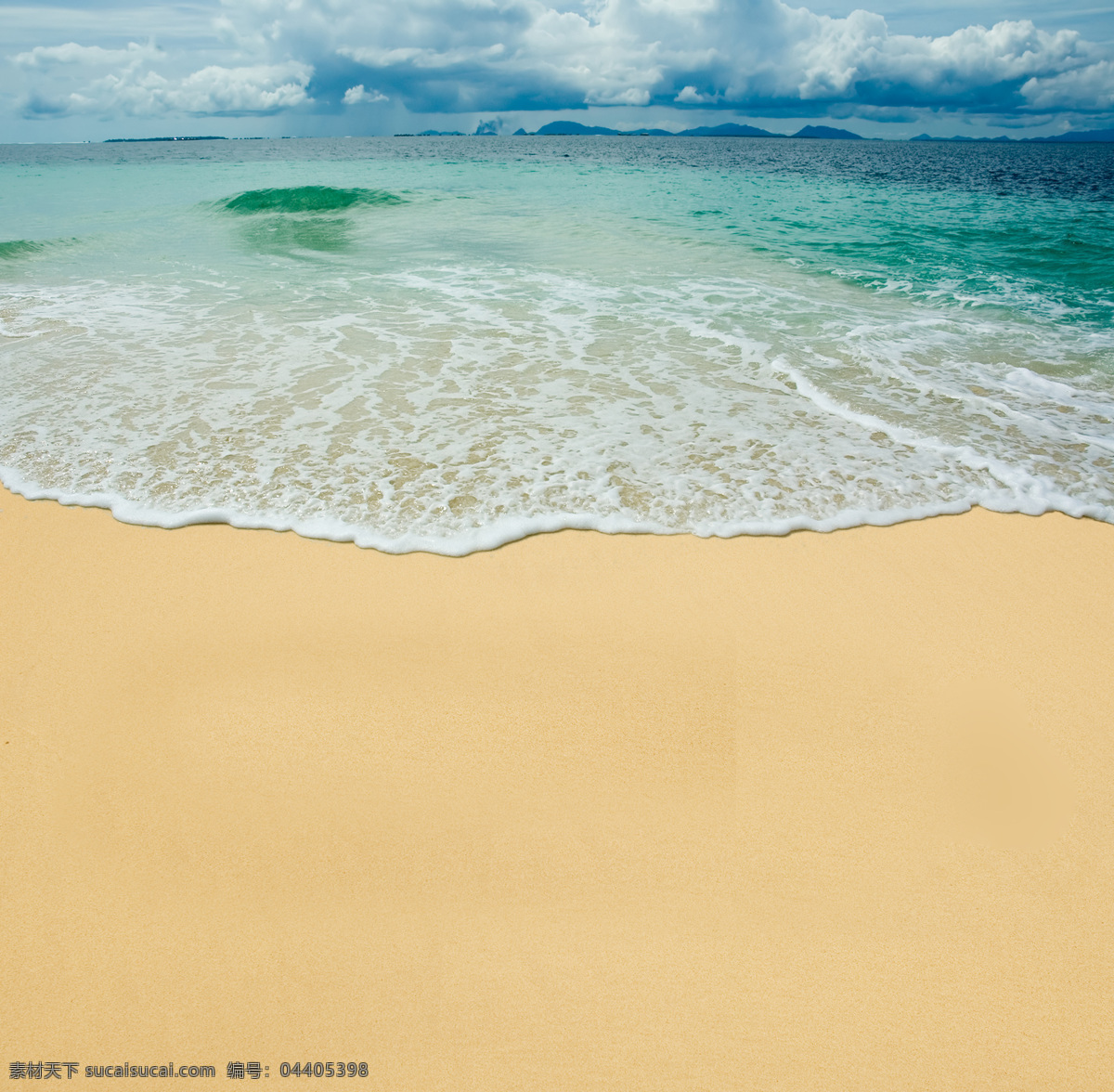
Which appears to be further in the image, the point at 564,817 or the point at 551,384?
the point at 551,384

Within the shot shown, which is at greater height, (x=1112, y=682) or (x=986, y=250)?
(x=986, y=250)

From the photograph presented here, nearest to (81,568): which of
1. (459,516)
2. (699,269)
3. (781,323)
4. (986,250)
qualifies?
(459,516)

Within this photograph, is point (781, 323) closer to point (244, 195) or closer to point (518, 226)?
point (518, 226)

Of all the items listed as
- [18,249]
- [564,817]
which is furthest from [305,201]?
[564,817]

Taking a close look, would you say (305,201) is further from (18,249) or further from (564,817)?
(564,817)

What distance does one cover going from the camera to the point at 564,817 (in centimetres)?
227

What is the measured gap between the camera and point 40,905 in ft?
6.58

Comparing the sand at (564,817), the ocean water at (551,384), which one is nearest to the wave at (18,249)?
the ocean water at (551,384)

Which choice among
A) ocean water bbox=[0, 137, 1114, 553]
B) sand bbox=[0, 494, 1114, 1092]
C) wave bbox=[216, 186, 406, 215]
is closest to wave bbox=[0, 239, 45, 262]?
ocean water bbox=[0, 137, 1114, 553]

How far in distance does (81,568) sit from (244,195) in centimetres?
2131

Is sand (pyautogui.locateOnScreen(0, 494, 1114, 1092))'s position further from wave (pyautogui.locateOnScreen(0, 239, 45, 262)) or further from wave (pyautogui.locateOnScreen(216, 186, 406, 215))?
Answer: wave (pyautogui.locateOnScreen(216, 186, 406, 215))

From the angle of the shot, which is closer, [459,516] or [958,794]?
[958,794]

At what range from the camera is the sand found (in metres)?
1.76

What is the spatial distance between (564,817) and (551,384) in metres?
4.12
